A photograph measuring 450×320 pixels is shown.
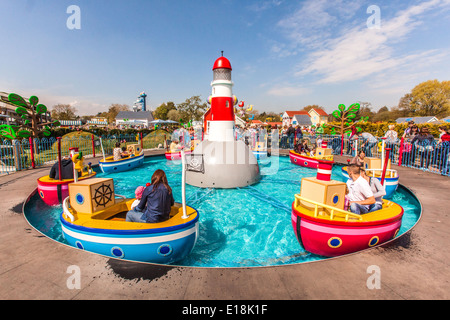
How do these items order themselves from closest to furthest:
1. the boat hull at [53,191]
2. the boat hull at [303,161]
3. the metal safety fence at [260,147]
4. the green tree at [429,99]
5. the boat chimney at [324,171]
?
the boat chimney at [324,171] < the boat hull at [53,191] < the metal safety fence at [260,147] < the boat hull at [303,161] < the green tree at [429,99]

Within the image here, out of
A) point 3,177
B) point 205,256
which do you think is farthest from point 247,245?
point 3,177

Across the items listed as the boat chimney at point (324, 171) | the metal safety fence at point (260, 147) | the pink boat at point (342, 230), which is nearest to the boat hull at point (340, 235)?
the pink boat at point (342, 230)

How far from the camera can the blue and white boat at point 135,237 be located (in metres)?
4.40

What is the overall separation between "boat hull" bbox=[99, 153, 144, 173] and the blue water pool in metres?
1.33

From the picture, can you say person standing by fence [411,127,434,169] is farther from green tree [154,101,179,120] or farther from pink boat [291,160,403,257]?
green tree [154,101,179,120]

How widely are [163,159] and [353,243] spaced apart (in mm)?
15683

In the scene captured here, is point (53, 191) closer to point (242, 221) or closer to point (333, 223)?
point (242, 221)

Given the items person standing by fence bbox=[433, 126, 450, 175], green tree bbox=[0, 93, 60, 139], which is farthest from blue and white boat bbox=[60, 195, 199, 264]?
person standing by fence bbox=[433, 126, 450, 175]

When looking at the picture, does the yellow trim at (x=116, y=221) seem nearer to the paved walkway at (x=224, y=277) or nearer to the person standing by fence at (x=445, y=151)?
the paved walkway at (x=224, y=277)

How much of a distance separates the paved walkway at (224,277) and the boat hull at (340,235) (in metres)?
0.27

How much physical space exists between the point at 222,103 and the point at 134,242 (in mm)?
7088

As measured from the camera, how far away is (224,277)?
3.63 meters

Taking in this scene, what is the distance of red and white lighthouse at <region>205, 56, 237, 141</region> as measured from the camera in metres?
9.87
